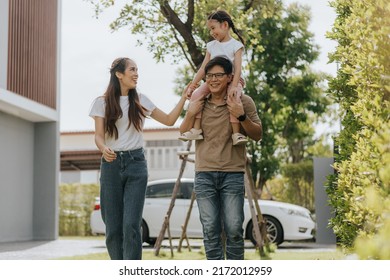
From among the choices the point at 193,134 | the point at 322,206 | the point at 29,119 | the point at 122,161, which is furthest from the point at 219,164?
the point at 29,119

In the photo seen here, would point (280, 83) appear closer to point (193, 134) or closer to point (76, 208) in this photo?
point (76, 208)

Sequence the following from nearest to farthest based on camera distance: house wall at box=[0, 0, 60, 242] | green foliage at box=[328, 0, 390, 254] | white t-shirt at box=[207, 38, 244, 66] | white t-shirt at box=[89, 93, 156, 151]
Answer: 1. green foliage at box=[328, 0, 390, 254]
2. white t-shirt at box=[89, 93, 156, 151]
3. white t-shirt at box=[207, 38, 244, 66]
4. house wall at box=[0, 0, 60, 242]

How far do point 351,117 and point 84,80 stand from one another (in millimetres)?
8785

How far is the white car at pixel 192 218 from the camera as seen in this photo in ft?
37.3

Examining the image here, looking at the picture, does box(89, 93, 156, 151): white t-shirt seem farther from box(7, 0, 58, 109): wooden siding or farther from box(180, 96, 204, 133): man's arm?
box(7, 0, 58, 109): wooden siding

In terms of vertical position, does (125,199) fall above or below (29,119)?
below

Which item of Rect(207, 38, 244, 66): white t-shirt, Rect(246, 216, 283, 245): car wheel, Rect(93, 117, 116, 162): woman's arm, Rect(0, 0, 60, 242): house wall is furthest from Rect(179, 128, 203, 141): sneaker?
Rect(0, 0, 60, 242): house wall

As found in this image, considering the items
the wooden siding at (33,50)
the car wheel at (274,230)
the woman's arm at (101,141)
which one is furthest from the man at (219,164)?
the wooden siding at (33,50)

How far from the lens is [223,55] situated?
4.65 metres

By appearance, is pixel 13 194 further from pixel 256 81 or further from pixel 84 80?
pixel 256 81

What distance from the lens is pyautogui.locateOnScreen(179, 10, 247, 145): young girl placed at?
4.18 metres

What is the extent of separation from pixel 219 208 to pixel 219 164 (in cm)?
26

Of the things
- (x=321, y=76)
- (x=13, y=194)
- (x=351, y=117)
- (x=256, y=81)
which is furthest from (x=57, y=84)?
(x=351, y=117)

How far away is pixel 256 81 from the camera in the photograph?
1722 centimetres
